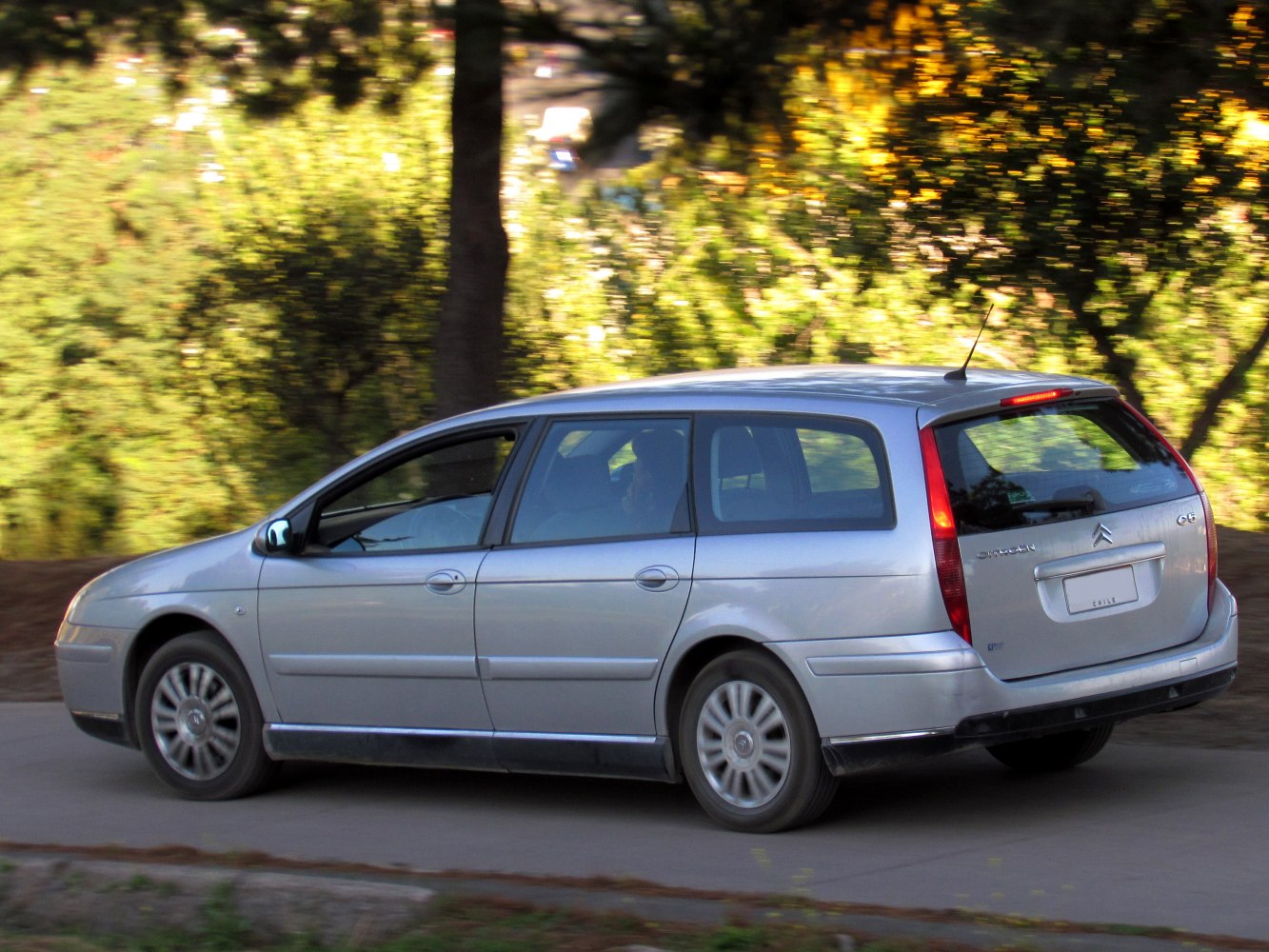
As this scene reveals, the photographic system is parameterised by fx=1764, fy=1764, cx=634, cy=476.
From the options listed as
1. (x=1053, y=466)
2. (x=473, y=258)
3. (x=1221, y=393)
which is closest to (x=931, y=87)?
(x=1221, y=393)

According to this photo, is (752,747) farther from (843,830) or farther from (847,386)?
(847,386)

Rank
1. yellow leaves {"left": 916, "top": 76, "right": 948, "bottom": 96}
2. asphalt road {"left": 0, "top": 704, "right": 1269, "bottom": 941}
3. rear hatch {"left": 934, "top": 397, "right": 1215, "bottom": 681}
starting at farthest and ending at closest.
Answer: yellow leaves {"left": 916, "top": 76, "right": 948, "bottom": 96} → rear hatch {"left": 934, "top": 397, "right": 1215, "bottom": 681} → asphalt road {"left": 0, "top": 704, "right": 1269, "bottom": 941}

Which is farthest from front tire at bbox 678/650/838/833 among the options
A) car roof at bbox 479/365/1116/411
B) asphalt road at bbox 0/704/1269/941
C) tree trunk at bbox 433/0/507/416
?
tree trunk at bbox 433/0/507/416

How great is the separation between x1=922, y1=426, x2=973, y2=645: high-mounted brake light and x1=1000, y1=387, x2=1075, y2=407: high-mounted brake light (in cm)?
59

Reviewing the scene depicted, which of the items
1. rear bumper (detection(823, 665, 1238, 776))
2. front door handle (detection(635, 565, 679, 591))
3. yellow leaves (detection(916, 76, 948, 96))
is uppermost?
yellow leaves (detection(916, 76, 948, 96))

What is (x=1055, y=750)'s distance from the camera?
715 centimetres

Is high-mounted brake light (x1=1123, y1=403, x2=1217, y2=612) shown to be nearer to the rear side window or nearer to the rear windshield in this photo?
the rear windshield

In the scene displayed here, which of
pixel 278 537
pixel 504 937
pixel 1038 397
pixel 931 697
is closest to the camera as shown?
pixel 504 937

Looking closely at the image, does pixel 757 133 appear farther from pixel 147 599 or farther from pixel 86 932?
pixel 86 932

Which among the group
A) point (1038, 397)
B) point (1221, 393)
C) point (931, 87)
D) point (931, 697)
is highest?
point (931, 87)

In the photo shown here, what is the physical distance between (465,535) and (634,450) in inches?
31.0

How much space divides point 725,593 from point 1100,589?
4.27 ft

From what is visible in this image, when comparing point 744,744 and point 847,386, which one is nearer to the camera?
point 744,744

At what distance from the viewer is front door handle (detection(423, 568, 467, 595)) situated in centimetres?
681
